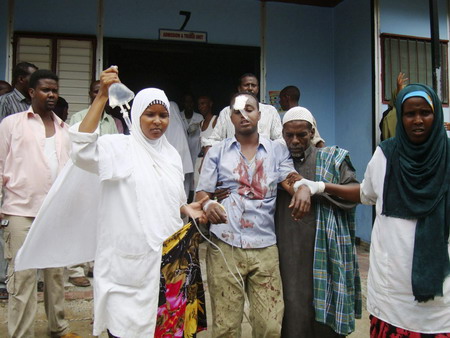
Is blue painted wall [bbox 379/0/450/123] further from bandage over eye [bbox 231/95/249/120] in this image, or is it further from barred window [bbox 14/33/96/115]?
barred window [bbox 14/33/96/115]

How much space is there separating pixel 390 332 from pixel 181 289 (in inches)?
45.9

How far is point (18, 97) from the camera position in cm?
385

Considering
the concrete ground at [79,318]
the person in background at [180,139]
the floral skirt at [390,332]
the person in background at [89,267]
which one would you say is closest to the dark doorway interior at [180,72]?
→ the person in background at [180,139]

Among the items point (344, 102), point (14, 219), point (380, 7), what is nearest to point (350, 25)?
point (380, 7)

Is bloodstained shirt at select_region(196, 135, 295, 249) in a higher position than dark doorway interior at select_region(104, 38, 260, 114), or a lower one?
lower

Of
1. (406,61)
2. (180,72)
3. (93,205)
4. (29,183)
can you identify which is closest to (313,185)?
(93,205)

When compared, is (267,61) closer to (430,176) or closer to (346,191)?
(346,191)

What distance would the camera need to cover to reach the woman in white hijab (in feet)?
7.09

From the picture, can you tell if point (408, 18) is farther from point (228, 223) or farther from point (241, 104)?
point (228, 223)

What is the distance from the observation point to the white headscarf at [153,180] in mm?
2246

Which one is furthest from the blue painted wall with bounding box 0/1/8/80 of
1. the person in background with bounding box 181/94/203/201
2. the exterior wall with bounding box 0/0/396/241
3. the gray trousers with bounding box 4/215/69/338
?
the gray trousers with bounding box 4/215/69/338

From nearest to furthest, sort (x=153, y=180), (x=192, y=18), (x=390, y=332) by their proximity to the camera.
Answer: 1. (x=390, y=332)
2. (x=153, y=180)
3. (x=192, y=18)

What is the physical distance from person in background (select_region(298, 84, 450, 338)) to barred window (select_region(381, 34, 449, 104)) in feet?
12.7

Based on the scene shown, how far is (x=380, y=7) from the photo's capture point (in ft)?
18.8
